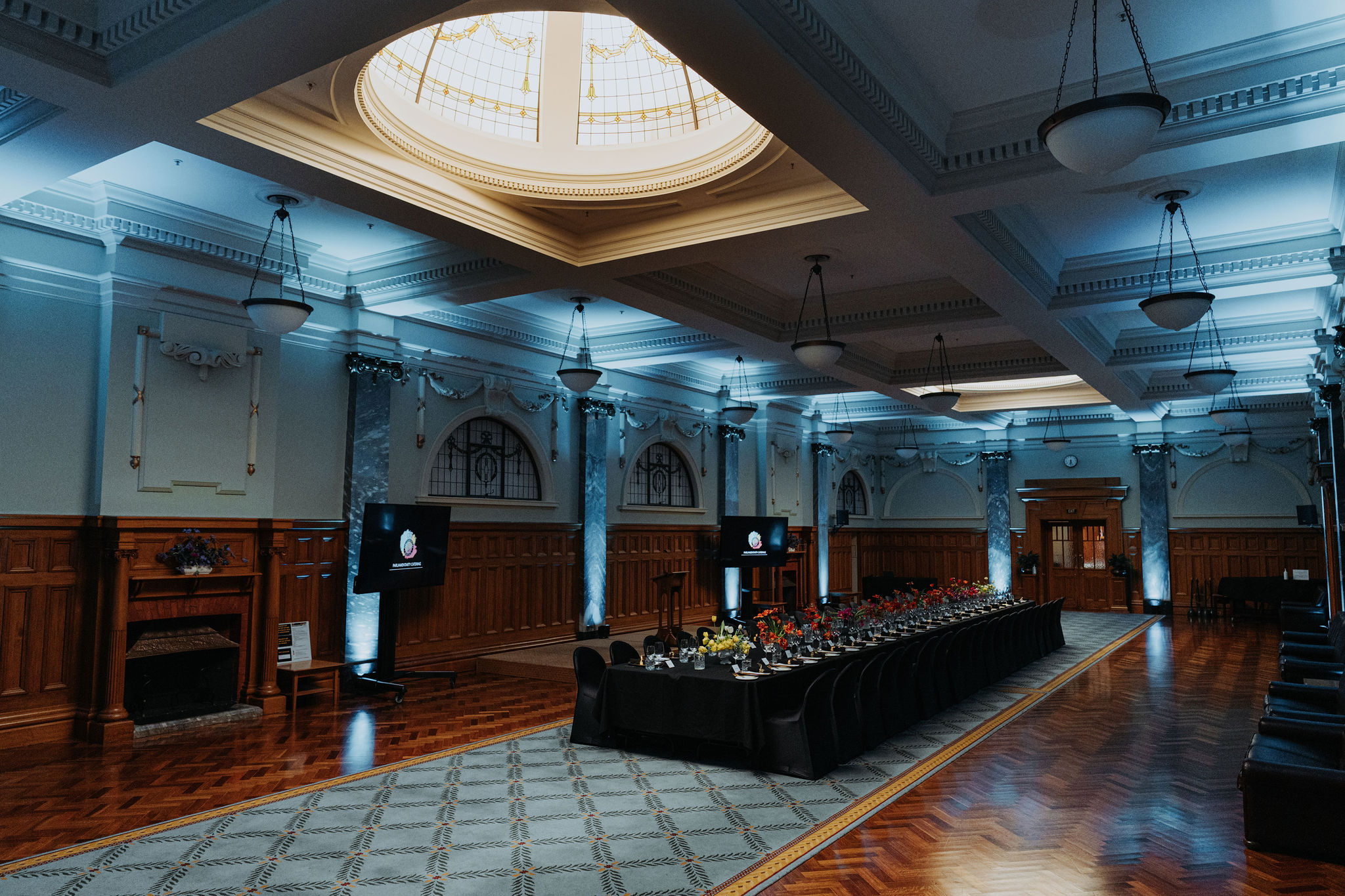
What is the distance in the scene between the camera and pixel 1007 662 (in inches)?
404

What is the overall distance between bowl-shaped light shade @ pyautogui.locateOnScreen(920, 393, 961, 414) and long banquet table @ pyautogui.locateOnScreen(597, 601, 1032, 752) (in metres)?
5.72

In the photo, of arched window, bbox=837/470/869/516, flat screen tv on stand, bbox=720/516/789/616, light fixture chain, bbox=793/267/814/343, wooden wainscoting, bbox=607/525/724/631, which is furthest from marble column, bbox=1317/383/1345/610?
arched window, bbox=837/470/869/516

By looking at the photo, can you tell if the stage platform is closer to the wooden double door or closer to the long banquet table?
the long banquet table

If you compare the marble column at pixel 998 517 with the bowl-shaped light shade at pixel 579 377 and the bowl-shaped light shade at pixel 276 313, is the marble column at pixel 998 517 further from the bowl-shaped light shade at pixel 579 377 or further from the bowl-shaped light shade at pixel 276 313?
the bowl-shaped light shade at pixel 276 313

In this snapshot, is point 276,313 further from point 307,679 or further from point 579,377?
point 307,679

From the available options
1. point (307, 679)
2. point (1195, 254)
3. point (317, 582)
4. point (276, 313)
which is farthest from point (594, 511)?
point (1195, 254)

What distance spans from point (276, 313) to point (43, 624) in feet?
10.3

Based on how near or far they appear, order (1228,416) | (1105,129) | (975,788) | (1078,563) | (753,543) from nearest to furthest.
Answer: (1105,129) < (975,788) < (1228,416) < (753,543) < (1078,563)

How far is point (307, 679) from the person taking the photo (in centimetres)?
866

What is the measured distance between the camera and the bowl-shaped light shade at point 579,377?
9.54m

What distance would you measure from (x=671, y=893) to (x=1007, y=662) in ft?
23.8

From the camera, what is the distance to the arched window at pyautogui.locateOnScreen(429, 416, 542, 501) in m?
10.8

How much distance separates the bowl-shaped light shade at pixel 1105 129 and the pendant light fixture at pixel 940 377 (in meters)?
7.75

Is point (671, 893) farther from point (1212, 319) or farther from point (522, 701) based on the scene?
point (1212, 319)
